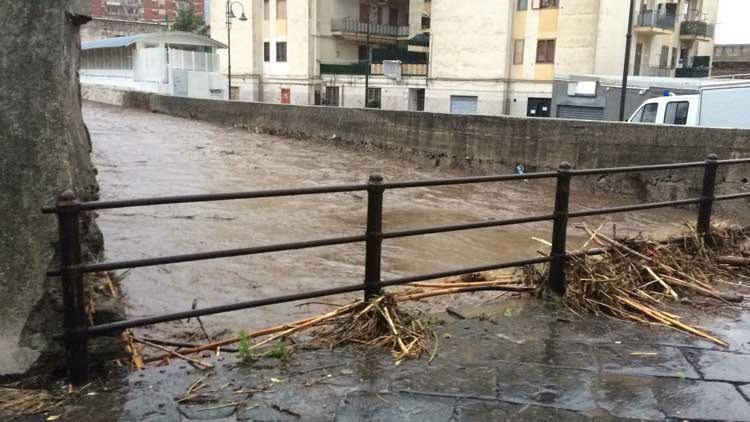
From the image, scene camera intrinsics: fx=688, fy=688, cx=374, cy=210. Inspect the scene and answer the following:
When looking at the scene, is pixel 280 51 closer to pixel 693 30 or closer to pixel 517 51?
pixel 517 51

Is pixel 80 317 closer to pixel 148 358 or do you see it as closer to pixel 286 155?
pixel 148 358

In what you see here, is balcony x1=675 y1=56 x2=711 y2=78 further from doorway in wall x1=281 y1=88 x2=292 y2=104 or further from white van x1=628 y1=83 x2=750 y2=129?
white van x1=628 y1=83 x2=750 y2=129

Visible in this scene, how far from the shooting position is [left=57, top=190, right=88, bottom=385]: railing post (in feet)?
12.0

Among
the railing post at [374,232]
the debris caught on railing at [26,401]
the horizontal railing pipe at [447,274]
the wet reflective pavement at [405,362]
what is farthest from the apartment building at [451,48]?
the debris caught on railing at [26,401]

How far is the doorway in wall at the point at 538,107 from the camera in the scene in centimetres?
3988

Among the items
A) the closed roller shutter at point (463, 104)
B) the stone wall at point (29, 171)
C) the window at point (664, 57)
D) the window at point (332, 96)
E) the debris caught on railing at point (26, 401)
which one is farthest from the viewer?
the window at point (332, 96)

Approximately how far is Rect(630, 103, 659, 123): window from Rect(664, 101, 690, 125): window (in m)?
0.32

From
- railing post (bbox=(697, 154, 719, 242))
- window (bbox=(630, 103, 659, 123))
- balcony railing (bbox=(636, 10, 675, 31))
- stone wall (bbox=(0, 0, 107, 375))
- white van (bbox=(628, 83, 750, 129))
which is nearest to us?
stone wall (bbox=(0, 0, 107, 375))

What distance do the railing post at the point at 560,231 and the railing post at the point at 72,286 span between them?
336 centimetres

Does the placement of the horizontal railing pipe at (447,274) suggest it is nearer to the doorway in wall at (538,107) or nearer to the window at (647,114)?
the window at (647,114)

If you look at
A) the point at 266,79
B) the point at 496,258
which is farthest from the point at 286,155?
the point at 266,79

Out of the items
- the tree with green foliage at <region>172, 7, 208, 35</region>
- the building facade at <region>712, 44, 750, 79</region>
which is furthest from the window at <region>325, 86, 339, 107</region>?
the tree with green foliage at <region>172, 7, 208, 35</region>

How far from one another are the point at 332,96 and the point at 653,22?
75.8 ft

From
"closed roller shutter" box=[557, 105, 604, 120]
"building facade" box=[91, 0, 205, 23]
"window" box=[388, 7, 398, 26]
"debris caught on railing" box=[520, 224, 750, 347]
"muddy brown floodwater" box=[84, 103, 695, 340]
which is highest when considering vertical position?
"building facade" box=[91, 0, 205, 23]
